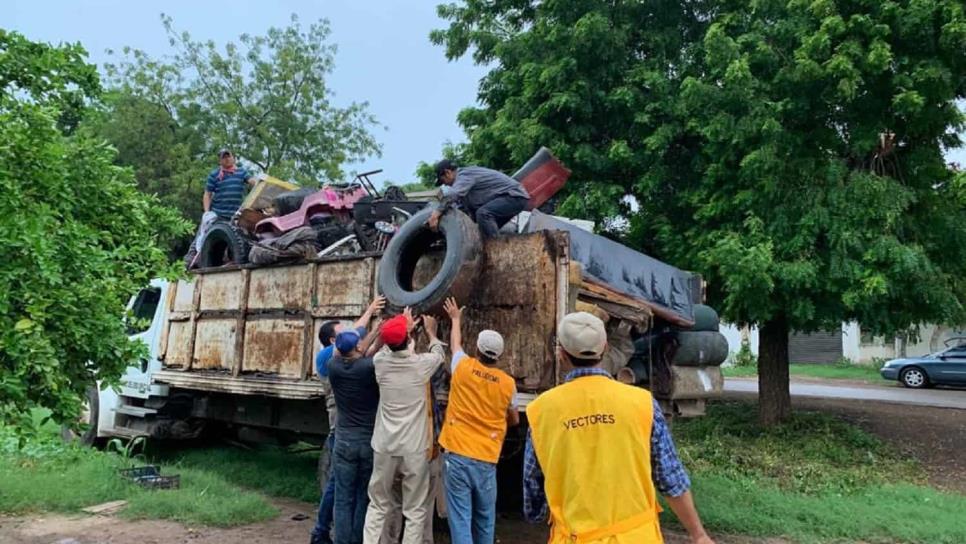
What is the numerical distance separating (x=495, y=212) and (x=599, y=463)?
2.91 m

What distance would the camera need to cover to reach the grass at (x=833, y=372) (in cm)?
2230

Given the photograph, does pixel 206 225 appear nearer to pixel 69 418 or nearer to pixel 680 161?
pixel 69 418

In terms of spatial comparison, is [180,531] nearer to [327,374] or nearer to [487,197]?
[327,374]

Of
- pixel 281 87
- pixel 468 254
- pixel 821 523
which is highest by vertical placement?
pixel 281 87

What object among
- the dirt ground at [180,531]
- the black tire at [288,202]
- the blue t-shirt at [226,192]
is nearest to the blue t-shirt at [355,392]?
the dirt ground at [180,531]

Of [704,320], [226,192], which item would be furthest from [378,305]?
[226,192]

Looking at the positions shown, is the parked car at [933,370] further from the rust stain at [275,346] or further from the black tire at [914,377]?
the rust stain at [275,346]

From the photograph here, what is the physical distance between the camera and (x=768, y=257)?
7633 millimetres

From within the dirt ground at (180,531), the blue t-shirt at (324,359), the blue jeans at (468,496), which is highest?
the blue t-shirt at (324,359)

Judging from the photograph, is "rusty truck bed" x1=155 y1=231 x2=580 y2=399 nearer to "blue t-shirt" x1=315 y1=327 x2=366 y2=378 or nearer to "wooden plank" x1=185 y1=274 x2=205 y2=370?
"wooden plank" x1=185 y1=274 x2=205 y2=370

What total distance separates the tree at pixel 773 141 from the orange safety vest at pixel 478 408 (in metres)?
4.30

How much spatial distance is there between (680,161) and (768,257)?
7.46 ft

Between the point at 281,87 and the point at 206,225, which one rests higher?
the point at 281,87

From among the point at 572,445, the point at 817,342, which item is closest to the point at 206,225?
the point at 572,445
